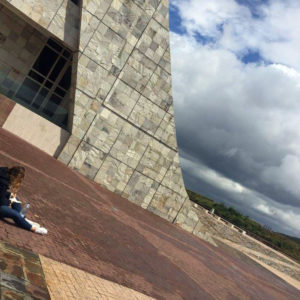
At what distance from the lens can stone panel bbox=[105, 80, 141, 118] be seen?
17719mm

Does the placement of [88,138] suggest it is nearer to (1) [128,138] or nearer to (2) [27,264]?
(1) [128,138]

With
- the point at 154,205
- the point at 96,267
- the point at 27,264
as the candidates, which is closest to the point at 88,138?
the point at 154,205

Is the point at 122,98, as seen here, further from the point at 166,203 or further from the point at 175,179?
the point at 166,203

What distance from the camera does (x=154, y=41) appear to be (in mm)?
18453

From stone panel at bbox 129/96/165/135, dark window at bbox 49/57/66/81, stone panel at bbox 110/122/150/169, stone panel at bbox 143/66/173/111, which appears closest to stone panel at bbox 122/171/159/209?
stone panel at bbox 110/122/150/169

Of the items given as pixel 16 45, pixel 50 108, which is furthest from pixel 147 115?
pixel 16 45

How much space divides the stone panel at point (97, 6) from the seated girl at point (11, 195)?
12.6 metres

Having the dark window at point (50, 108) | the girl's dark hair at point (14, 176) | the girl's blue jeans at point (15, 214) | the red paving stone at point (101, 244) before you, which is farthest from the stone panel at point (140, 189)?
the girl's dark hair at point (14, 176)

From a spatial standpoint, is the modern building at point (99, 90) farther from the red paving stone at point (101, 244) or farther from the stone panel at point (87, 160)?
the red paving stone at point (101, 244)

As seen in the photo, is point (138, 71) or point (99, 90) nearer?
point (99, 90)

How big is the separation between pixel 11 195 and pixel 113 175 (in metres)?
12.0

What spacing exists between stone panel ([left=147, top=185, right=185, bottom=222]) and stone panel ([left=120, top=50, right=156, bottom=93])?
6043 mm

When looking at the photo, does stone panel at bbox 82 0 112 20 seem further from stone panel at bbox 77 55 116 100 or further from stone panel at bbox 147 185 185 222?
stone panel at bbox 147 185 185 222

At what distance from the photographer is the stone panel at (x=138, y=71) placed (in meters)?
17.9
